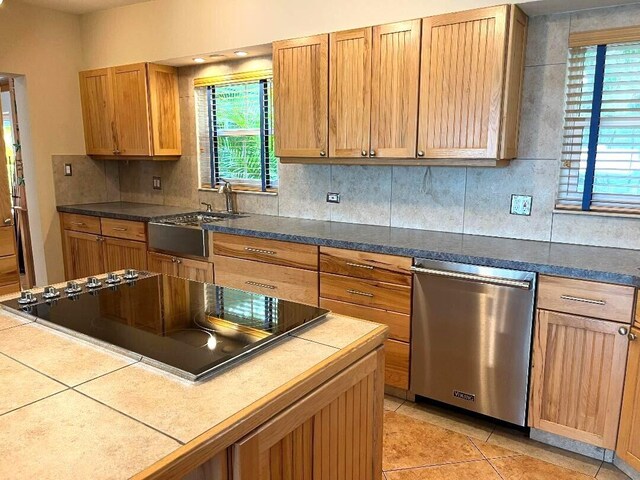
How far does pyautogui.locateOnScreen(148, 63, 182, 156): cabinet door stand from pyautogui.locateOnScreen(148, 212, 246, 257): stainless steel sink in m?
0.70

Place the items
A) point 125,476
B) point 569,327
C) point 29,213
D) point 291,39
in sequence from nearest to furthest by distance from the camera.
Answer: point 125,476
point 569,327
point 291,39
point 29,213

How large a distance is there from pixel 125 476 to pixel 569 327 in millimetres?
1989

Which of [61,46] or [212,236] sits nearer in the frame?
[212,236]

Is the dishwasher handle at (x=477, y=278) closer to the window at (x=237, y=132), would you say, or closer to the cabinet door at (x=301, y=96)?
the cabinet door at (x=301, y=96)

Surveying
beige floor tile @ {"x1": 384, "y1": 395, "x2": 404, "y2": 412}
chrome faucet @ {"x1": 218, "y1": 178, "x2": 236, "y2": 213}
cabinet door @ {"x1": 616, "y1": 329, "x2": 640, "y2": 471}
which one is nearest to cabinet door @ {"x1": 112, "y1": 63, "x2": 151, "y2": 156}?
chrome faucet @ {"x1": 218, "y1": 178, "x2": 236, "y2": 213}

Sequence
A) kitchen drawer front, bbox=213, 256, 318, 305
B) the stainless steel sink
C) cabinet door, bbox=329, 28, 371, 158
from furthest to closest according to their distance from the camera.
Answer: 1. the stainless steel sink
2. kitchen drawer front, bbox=213, 256, 318, 305
3. cabinet door, bbox=329, 28, 371, 158

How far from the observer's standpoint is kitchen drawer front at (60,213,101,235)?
413 cm

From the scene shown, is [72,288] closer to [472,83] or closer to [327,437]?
[327,437]

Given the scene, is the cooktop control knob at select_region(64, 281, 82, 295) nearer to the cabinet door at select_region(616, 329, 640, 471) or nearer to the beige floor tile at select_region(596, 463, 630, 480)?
the cabinet door at select_region(616, 329, 640, 471)

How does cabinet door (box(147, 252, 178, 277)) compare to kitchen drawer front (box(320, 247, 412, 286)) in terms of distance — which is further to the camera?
cabinet door (box(147, 252, 178, 277))

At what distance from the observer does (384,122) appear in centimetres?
282

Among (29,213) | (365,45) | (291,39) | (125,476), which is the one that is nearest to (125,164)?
(29,213)

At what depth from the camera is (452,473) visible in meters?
2.18

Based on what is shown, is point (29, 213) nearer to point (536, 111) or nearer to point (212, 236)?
point (212, 236)
